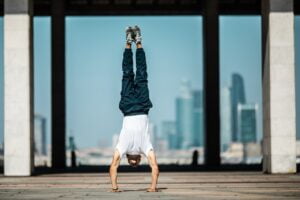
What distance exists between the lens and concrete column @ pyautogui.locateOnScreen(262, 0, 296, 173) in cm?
2286

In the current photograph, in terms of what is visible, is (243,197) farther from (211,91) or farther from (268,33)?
(211,91)

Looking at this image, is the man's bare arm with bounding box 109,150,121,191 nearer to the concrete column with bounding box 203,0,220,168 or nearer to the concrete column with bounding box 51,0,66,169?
the concrete column with bounding box 203,0,220,168

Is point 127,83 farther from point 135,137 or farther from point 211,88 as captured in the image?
point 211,88

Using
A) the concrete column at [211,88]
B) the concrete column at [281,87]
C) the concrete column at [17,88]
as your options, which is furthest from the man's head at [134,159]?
the concrete column at [211,88]

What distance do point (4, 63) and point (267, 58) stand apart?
8264 millimetres

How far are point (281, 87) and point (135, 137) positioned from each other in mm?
10142

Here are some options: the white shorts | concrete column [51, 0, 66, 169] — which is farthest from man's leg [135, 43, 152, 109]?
concrete column [51, 0, 66, 169]

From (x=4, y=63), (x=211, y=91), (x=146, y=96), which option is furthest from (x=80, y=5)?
(x=146, y=96)

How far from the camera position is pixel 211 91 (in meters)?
40.2

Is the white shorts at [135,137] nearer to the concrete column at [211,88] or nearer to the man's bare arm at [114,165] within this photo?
the man's bare arm at [114,165]

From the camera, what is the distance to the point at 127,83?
14.0 m

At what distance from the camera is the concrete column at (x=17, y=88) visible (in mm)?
22938

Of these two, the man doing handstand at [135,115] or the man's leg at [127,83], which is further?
the man's leg at [127,83]

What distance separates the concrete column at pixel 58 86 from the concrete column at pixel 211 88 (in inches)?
309
